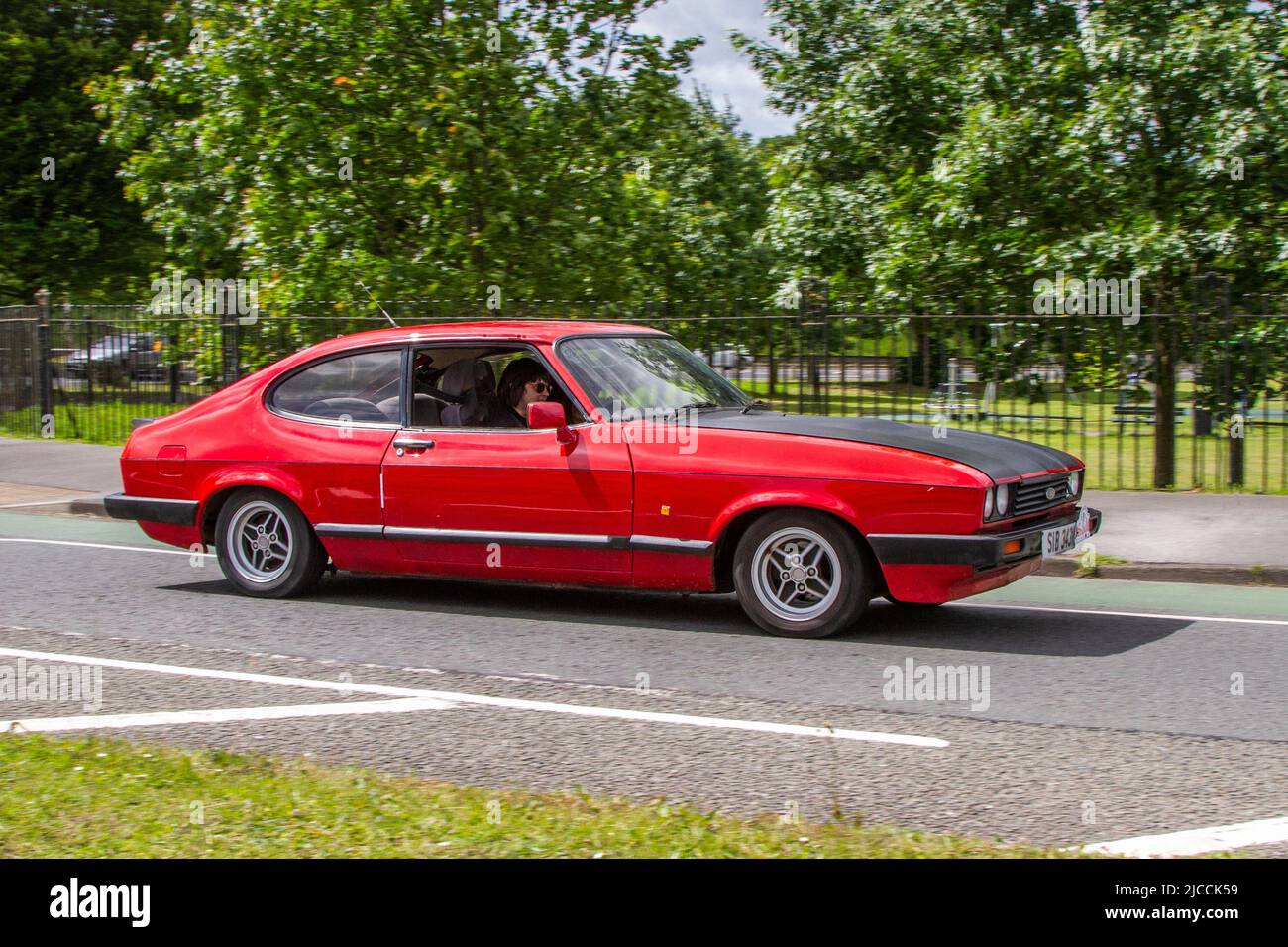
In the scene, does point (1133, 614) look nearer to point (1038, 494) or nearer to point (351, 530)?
point (1038, 494)

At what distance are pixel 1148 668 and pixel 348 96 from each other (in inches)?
606

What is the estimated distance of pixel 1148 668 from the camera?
6766mm

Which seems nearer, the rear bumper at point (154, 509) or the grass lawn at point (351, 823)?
the grass lawn at point (351, 823)

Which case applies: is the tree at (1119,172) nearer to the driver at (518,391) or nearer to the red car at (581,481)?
the red car at (581,481)

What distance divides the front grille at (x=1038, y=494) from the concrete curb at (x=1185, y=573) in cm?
206

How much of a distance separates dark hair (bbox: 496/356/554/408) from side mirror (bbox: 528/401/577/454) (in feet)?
1.83

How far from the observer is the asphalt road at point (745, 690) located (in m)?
4.89

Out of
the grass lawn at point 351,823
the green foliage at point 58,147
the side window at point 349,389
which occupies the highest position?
the green foliage at point 58,147

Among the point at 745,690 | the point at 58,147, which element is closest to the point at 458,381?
the point at 745,690

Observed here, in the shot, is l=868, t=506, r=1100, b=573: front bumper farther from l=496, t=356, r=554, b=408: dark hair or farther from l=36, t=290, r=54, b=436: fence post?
l=36, t=290, r=54, b=436: fence post

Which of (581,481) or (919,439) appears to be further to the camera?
(581,481)

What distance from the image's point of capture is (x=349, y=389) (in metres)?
8.66

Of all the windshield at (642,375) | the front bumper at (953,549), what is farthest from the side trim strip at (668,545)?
the front bumper at (953,549)

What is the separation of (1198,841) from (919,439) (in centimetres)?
346
